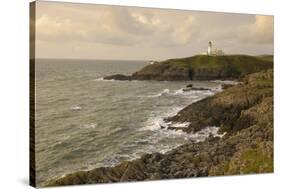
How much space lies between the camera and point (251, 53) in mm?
6660

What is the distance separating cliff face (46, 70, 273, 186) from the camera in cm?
618

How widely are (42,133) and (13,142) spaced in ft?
1.06

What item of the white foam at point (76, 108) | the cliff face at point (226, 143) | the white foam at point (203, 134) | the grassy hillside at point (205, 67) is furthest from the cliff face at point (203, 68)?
the white foam at point (203, 134)

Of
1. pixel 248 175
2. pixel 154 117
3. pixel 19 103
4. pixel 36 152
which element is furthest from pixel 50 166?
pixel 248 175

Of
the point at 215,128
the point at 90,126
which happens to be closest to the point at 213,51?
the point at 215,128

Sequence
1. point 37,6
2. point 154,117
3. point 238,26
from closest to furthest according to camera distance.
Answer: point 37,6 < point 154,117 < point 238,26

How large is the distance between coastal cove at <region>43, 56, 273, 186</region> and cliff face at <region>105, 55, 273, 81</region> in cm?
1

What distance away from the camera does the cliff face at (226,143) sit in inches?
243

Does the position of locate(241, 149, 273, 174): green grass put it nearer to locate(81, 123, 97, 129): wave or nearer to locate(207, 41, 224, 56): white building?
locate(207, 41, 224, 56): white building

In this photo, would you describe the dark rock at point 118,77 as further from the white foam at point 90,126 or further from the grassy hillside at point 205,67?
the white foam at point 90,126

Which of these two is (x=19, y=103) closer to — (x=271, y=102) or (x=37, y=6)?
(x=37, y=6)

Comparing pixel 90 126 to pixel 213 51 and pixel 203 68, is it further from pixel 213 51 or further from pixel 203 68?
pixel 213 51

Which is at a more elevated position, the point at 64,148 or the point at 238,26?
the point at 238,26

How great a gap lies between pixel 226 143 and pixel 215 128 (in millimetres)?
213
